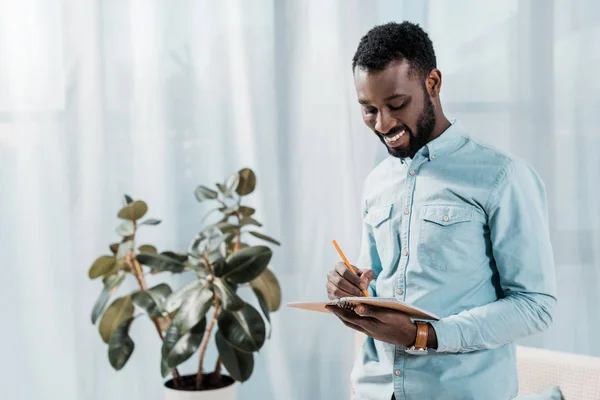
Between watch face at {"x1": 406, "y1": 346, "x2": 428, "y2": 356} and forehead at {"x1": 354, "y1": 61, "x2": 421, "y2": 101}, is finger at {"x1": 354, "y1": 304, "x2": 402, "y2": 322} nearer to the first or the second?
watch face at {"x1": 406, "y1": 346, "x2": 428, "y2": 356}

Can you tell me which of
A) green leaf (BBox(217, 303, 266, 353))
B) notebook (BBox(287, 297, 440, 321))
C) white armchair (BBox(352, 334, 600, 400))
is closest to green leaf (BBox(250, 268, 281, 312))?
green leaf (BBox(217, 303, 266, 353))

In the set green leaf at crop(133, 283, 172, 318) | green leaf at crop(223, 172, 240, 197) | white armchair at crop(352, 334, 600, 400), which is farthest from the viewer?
green leaf at crop(223, 172, 240, 197)

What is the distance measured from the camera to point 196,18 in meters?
2.52

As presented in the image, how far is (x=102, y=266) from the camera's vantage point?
86.1 inches

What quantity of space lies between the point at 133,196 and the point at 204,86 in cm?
46

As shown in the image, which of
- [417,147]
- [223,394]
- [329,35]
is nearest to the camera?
[417,147]

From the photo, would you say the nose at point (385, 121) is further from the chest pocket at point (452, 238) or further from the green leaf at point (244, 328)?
the green leaf at point (244, 328)

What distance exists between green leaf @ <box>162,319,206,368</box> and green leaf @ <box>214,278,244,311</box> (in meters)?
0.14

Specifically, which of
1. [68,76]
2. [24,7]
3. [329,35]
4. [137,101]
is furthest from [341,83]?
[24,7]

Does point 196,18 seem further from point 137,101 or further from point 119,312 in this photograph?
point 119,312

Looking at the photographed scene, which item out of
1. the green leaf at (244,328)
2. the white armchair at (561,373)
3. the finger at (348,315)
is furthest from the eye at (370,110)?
the green leaf at (244,328)

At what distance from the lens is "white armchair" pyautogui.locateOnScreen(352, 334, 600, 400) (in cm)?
163

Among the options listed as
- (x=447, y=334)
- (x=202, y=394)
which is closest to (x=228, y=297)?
(x=202, y=394)

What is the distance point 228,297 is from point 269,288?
29 centimetres
